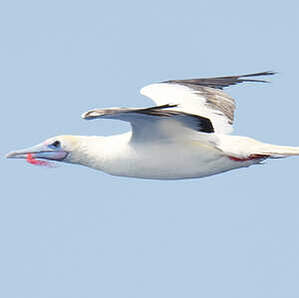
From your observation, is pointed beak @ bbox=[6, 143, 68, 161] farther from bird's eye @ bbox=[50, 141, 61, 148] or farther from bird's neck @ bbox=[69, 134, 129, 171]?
bird's neck @ bbox=[69, 134, 129, 171]

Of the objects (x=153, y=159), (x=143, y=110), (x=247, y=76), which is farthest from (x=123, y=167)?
(x=247, y=76)

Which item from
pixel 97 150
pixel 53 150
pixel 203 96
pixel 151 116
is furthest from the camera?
pixel 203 96

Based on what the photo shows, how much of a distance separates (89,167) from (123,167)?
607 mm

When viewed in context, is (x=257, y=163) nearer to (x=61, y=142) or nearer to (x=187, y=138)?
(x=187, y=138)

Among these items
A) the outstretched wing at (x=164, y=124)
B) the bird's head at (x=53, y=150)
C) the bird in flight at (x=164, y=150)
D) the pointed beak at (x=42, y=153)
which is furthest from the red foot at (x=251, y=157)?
the pointed beak at (x=42, y=153)

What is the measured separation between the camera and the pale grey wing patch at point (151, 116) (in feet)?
47.0

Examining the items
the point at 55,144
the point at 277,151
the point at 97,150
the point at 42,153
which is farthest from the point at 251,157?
the point at 42,153

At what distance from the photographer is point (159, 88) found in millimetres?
18016

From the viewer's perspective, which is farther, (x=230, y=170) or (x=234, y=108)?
(x=234, y=108)

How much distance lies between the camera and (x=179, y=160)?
51.8 ft

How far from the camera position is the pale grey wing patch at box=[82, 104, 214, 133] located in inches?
564

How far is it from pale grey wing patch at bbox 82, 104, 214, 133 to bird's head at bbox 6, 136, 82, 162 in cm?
118

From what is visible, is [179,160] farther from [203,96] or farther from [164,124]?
[203,96]

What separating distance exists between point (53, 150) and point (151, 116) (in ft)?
6.69
